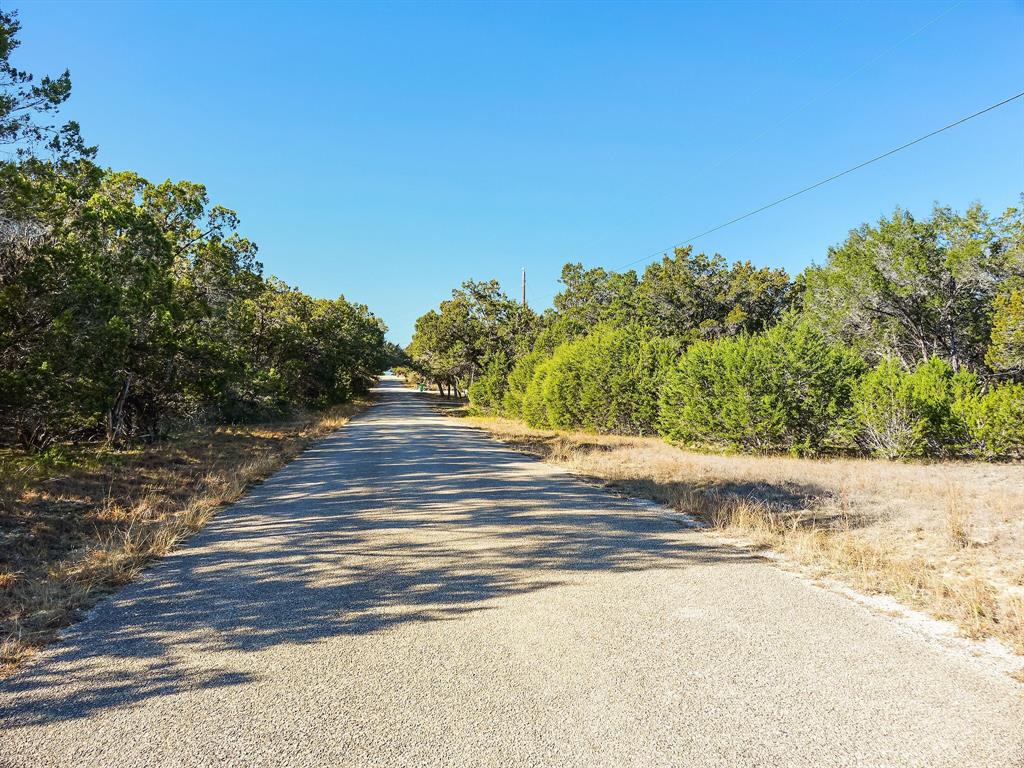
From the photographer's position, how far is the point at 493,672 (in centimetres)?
335

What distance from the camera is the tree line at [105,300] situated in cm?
809

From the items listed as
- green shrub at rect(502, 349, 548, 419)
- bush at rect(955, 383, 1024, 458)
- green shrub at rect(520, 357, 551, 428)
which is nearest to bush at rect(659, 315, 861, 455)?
bush at rect(955, 383, 1024, 458)

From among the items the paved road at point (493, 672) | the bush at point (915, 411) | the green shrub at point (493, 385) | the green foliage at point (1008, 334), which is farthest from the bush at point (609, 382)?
the paved road at point (493, 672)

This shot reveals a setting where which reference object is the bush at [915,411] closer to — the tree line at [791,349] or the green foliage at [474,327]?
the tree line at [791,349]

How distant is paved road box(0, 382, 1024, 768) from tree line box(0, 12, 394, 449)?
501 cm

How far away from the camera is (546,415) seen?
2650 centimetres

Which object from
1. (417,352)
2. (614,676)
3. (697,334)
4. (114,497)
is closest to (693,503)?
(614,676)

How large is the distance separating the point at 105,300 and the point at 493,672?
936 centimetres

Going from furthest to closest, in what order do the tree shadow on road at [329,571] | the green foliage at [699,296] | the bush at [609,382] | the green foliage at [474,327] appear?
the green foliage at [474,327], the green foliage at [699,296], the bush at [609,382], the tree shadow on road at [329,571]

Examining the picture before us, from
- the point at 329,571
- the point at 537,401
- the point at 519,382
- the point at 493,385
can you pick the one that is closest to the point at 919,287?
the point at 537,401

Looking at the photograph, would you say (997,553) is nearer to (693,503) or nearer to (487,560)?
(693,503)

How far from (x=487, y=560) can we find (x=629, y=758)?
3212mm

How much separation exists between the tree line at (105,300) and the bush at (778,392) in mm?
14116

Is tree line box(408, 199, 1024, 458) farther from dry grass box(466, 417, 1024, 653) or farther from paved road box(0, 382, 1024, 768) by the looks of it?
paved road box(0, 382, 1024, 768)
